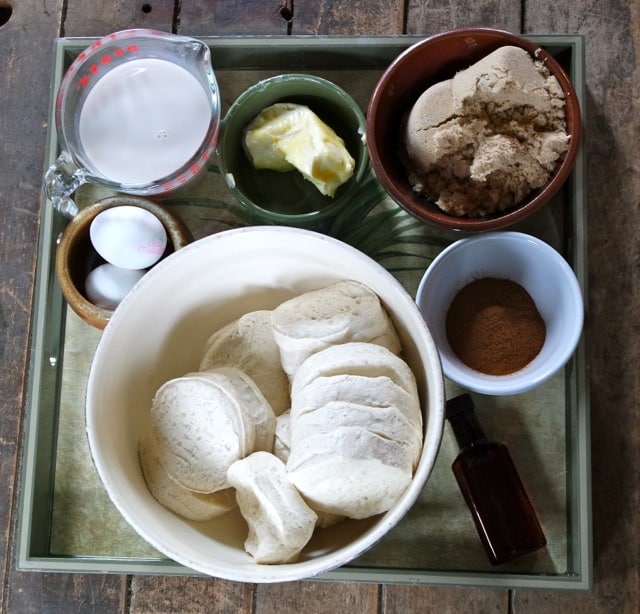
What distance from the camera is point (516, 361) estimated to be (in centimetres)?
77

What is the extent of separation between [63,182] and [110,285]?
0.11 meters

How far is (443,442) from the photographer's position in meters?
0.80

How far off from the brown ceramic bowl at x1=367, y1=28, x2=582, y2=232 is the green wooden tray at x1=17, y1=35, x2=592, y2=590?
7 cm

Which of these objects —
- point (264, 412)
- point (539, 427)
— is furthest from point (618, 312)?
point (264, 412)

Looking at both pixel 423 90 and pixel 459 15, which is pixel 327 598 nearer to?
pixel 423 90

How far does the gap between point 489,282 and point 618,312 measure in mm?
167

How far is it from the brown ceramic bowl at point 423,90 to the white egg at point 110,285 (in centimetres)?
26

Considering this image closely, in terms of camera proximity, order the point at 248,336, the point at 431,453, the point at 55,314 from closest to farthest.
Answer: the point at 431,453
the point at 248,336
the point at 55,314

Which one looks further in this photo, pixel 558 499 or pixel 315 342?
pixel 558 499

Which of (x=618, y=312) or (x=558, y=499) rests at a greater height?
(x=618, y=312)

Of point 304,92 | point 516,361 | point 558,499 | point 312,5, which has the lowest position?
point 558,499

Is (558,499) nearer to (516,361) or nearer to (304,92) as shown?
(516,361)

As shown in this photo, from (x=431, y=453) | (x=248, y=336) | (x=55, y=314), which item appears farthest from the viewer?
(x=55, y=314)

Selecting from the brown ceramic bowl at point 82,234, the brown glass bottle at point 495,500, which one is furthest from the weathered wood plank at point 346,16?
the brown glass bottle at point 495,500
